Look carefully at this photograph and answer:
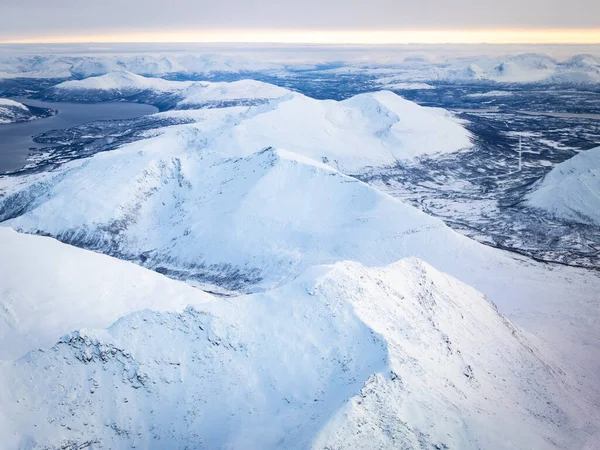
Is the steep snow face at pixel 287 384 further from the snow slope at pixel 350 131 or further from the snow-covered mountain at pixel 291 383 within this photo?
the snow slope at pixel 350 131

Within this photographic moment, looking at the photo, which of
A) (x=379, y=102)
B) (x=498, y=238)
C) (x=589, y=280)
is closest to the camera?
(x=589, y=280)

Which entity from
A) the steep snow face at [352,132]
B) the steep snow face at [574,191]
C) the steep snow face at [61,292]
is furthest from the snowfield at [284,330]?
the steep snow face at [352,132]

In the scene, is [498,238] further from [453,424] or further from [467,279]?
[453,424]

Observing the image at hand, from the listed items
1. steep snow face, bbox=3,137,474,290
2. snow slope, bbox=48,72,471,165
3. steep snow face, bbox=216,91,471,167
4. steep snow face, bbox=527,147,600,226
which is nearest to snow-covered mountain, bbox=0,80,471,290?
steep snow face, bbox=3,137,474,290

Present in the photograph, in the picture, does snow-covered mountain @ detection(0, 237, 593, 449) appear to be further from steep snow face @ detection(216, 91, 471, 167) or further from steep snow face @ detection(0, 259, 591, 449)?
steep snow face @ detection(216, 91, 471, 167)

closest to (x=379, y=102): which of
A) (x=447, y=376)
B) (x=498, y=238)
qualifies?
(x=498, y=238)

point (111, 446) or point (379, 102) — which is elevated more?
point (379, 102)
